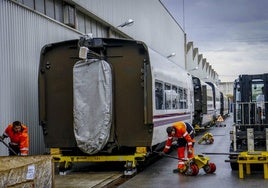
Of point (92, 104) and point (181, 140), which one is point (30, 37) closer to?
point (92, 104)

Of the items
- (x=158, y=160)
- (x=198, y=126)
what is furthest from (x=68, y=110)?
(x=198, y=126)

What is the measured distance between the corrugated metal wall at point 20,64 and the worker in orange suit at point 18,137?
1052mm

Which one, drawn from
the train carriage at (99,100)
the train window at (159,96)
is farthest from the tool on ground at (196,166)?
the train window at (159,96)

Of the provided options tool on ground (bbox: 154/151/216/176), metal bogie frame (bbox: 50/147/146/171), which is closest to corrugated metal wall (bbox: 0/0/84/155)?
metal bogie frame (bbox: 50/147/146/171)

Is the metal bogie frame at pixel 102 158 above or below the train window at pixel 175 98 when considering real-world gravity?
below

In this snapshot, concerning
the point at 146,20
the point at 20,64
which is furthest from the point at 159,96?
the point at 146,20

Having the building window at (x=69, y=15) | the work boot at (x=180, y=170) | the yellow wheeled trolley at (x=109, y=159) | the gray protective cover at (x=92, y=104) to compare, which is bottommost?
the work boot at (x=180, y=170)

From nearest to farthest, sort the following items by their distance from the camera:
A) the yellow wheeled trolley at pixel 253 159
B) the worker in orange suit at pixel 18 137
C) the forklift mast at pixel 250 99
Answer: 1. the worker in orange suit at pixel 18 137
2. the yellow wheeled trolley at pixel 253 159
3. the forklift mast at pixel 250 99

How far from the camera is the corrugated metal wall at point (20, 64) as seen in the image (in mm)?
13922

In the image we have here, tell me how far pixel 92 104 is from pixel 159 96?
238 cm

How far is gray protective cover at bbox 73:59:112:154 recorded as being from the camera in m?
13.4

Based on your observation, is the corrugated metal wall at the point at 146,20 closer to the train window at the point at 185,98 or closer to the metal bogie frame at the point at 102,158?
the train window at the point at 185,98

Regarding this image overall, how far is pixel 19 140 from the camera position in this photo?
1252 cm

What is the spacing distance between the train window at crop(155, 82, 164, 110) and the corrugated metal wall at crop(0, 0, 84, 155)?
3917mm
